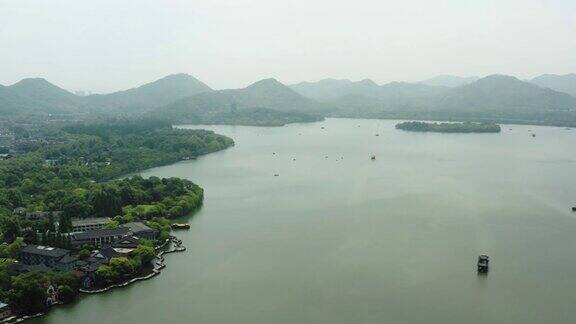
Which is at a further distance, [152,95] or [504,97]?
[152,95]

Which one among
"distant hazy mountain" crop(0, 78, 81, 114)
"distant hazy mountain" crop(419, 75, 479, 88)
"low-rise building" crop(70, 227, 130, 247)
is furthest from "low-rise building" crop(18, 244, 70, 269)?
"distant hazy mountain" crop(419, 75, 479, 88)

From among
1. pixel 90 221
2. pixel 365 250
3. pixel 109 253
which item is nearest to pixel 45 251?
pixel 109 253

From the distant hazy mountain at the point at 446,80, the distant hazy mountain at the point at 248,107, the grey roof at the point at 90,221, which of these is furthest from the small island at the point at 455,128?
the distant hazy mountain at the point at 446,80

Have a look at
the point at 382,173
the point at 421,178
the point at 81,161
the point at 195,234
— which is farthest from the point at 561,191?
the point at 81,161

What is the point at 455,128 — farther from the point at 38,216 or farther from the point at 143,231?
the point at 38,216

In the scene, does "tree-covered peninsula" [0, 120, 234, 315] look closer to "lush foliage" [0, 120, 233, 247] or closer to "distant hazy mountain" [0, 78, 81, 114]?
"lush foliage" [0, 120, 233, 247]

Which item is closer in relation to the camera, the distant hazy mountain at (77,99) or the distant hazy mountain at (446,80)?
the distant hazy mountain at (77,99)

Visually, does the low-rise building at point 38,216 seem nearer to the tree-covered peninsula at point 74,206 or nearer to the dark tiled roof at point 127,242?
the tree-covered peninsula at point 74,206
